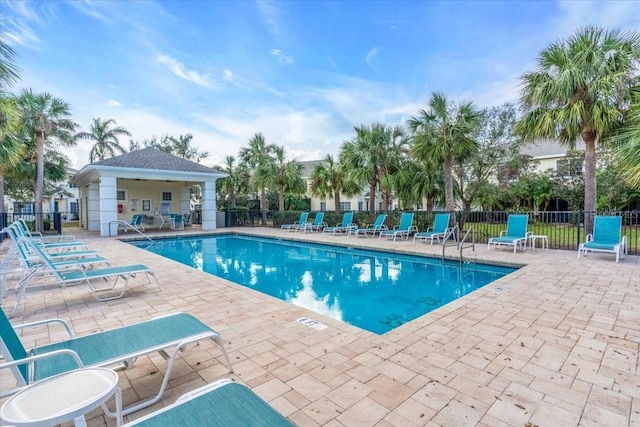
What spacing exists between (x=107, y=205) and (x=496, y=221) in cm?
1773

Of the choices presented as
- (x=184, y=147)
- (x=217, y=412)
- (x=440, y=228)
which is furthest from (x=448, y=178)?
(x=184, y=147)

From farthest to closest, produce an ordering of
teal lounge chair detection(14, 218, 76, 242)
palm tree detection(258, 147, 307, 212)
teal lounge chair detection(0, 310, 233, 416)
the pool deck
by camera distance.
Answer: palm tree detection(258, 147, 307, 212) → teal lounge chair detection(14, 218, 76, 242) → the pool deck → teal lounge chair detection(0, 310, 233, 416)

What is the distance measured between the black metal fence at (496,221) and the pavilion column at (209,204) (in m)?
2.03

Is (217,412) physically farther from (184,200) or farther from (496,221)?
(184,200)

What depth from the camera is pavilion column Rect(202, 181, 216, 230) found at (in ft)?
64.6

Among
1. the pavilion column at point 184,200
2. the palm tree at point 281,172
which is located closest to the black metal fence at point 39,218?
the pavilion column at point 184,200

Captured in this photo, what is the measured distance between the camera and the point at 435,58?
Answer: 14.1 meters

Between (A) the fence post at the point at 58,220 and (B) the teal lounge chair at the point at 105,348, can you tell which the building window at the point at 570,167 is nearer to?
(B) the teal lounge chair at the point at 105,348

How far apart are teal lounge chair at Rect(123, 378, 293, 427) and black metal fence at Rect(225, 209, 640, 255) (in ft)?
31.2

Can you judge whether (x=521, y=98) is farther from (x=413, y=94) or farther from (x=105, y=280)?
(x=105, y=280)

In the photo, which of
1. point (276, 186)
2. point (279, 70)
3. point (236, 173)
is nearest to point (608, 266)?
point (279, 70)

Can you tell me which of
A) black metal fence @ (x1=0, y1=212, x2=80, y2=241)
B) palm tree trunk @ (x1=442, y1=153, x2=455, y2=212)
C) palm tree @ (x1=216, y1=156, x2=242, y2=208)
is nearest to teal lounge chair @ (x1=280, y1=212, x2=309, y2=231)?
palm tree @ (x1=216, y1=156, x2=242, y2=208)

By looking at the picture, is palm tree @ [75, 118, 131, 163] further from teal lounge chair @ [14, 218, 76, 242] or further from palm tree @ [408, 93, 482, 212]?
palm tree @ [408, 93, 482, 212]

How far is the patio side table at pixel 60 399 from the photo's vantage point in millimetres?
1375
